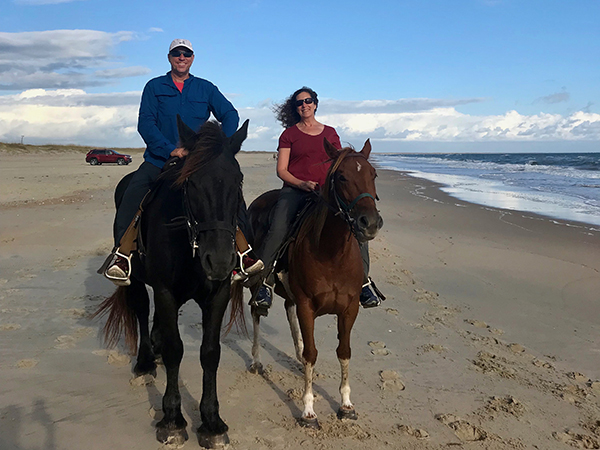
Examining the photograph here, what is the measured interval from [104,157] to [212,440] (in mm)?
41426

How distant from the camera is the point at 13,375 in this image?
425 centimetres

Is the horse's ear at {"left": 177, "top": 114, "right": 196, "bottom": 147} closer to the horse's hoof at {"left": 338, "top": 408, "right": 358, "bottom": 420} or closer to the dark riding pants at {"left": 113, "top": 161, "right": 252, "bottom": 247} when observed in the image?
the dark riding pants at {"left": 113, "top": 161, "right": 252, "bottom": 247}

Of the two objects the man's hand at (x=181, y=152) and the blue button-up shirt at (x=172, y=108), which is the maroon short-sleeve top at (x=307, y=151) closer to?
the blue button-up shirt at (x=172, y=108)

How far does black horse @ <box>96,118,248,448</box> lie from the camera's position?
3.08 m

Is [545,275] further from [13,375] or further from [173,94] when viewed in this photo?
[13,375]

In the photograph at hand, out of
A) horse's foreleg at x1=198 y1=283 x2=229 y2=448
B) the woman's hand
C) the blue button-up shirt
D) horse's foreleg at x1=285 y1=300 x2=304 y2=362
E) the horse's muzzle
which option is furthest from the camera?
horse's foreleg at x1=285 y1=300 x2=304 y2=362

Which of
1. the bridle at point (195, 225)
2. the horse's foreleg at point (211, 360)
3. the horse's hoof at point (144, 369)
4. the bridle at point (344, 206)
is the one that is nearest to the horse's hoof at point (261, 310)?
the horse's foreleg at point (211, 360)

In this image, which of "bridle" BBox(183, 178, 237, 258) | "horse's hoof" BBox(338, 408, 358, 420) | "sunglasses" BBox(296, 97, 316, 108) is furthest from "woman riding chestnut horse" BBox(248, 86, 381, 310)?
"bridle" BBox(183, 178, 237, 258)

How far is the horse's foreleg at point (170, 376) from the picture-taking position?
11.5 ft

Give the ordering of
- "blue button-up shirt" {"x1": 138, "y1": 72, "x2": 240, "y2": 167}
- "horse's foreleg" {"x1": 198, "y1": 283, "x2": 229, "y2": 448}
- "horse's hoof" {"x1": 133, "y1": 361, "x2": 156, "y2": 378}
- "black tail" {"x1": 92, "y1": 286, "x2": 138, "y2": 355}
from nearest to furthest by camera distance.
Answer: "horse's foreleg" {"x1": 198, "y1": 283, "x2": 229, "y2": 448} → "blue button-up shirt" {"x1": 138, "y1": 72, "x2": 240, "y2": 167} → "horse's hoof" {"x1": 133, "y1": 361, "x2": 156, "y2": 378} → "black tail" {"x1": 92, "y1": 286, "x2": 138, "y2": 355}

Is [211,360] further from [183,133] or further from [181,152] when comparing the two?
[183,133]

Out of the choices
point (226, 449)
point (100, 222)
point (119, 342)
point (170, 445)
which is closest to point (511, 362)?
point (226, 449)

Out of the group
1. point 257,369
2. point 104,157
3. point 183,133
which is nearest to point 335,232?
point 183,133

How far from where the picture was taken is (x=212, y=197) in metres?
3.10
